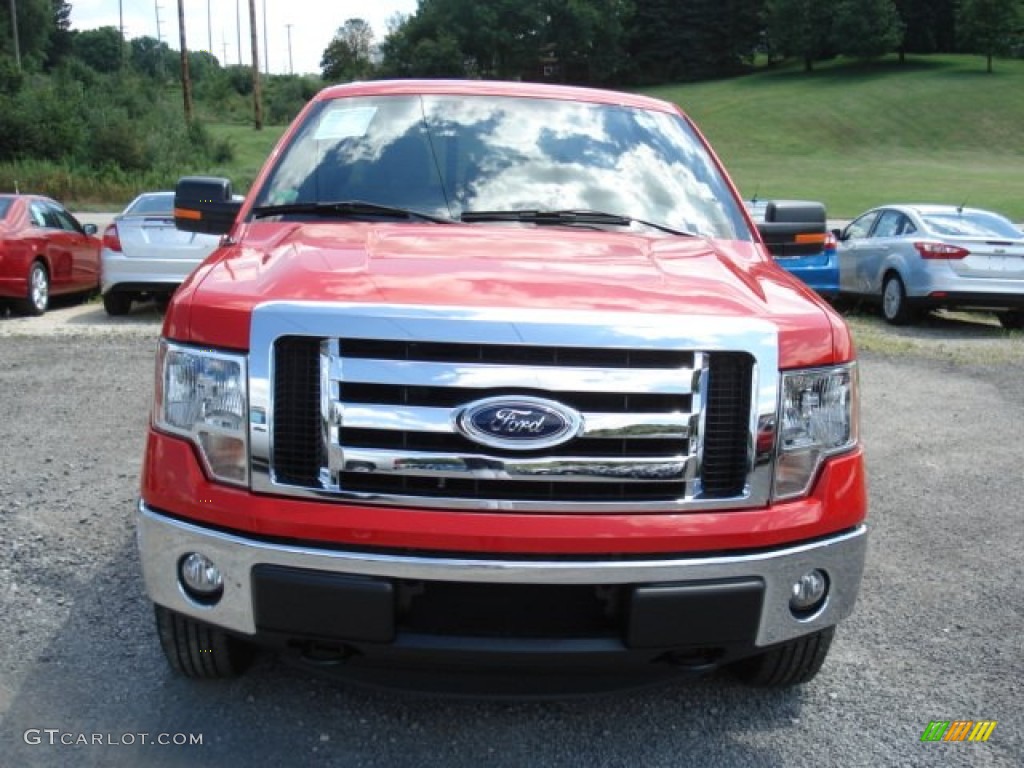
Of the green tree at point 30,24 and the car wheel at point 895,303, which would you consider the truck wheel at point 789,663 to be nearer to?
the car wheel at point 895,303

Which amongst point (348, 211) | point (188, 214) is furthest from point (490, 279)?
point (188, 214)

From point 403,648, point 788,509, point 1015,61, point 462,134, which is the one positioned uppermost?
Answer: point 1015,61

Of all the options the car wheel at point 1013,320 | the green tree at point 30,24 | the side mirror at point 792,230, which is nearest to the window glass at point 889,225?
the car wheel at point 1013,320

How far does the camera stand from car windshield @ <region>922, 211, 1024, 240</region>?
40.3 feet

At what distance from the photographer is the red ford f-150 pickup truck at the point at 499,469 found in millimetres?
2521

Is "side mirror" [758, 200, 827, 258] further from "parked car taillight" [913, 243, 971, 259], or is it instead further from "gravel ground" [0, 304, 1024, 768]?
"parked car taillight" [913, 243, 971, 259]

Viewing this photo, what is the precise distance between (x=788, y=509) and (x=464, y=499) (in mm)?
881

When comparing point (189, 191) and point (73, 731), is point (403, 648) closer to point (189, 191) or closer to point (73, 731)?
point (73, 731)

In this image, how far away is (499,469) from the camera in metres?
2.55

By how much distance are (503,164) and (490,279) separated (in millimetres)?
1318

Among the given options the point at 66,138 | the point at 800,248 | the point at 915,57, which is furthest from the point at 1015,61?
the point at 800,248

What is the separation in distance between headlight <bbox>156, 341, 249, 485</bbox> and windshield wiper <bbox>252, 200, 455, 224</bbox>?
112cm

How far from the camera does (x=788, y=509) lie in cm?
272

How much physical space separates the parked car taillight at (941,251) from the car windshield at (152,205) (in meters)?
8.92
